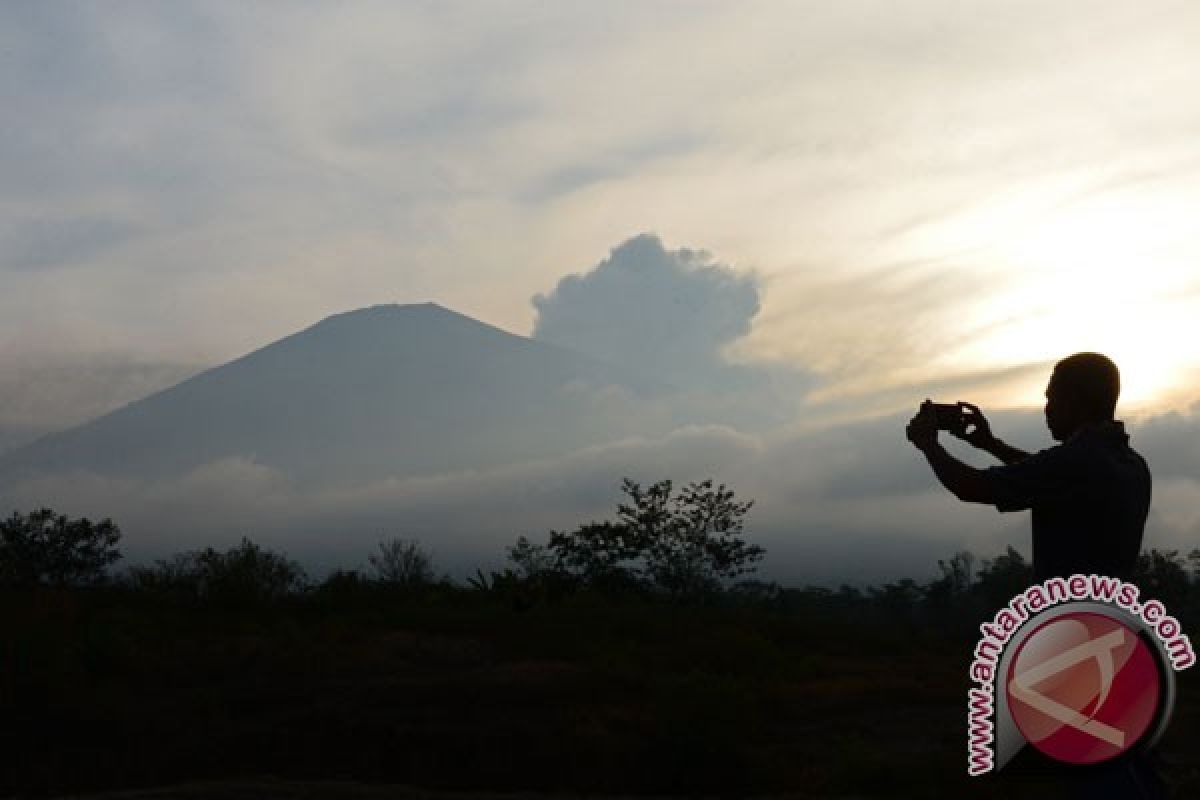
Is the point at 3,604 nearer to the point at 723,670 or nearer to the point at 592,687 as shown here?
the point at 592,687

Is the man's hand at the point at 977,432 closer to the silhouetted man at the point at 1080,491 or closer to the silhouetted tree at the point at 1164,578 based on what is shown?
the silhouetted man at the point at 1080,491

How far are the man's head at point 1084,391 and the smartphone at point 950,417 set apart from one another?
35cm

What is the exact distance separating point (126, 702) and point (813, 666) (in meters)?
10.7

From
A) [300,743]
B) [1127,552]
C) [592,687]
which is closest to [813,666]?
[592,687]

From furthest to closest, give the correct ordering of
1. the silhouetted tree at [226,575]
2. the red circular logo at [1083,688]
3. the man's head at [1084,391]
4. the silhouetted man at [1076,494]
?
the silhouetted tree at [226,575] → the man's head at [1084,391] → the silhouetted man at [1076,494] → the red circular logo at [1083,688]

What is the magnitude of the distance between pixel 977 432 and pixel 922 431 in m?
0.54

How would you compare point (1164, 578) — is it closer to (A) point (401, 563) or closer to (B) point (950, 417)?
(A) point (401, 563)

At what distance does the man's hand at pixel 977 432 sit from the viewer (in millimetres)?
4082

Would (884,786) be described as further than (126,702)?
No

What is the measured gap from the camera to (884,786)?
1000 cm

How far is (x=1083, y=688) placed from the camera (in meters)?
3.01

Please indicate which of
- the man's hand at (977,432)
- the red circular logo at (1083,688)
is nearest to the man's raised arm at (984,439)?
the man's hand at (977,432)

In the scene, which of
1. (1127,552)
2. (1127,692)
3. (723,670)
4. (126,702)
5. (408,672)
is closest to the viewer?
(1127,692)

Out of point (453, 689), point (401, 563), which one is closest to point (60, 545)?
point (401, 563)
